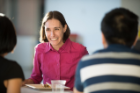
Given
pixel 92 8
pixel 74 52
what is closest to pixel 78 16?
pixel 92 8

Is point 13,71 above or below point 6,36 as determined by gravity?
below

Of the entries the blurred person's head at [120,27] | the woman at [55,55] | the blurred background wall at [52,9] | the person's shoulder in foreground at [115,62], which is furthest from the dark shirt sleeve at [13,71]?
the blurred background wall at [52,9]

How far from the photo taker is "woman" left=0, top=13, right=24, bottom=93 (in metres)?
1.35

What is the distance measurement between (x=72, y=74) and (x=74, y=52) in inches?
8.8

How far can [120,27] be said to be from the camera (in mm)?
1136

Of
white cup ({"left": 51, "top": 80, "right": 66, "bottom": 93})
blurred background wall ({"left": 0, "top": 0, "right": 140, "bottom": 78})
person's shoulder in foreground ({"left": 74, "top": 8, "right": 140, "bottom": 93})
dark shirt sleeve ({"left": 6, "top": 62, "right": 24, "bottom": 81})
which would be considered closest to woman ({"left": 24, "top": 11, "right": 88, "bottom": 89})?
white cup ({"left": 51, "top": 80, "right": 66, "bottom": 93})

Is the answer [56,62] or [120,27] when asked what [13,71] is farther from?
[56,62]

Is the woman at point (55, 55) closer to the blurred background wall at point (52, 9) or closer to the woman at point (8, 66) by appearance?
the woman at point (8, 66)

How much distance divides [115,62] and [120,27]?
178mm

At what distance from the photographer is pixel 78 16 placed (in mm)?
5883

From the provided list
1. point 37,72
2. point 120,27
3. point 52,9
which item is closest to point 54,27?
point 37,72

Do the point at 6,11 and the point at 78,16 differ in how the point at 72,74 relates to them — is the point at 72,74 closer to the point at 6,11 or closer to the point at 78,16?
the point at 78,16

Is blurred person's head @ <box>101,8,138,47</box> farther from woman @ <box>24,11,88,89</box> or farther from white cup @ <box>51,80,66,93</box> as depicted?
woman @ <box>24,11,88,89</box>

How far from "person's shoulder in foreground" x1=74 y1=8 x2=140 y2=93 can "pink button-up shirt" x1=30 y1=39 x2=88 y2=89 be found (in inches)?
40.0
